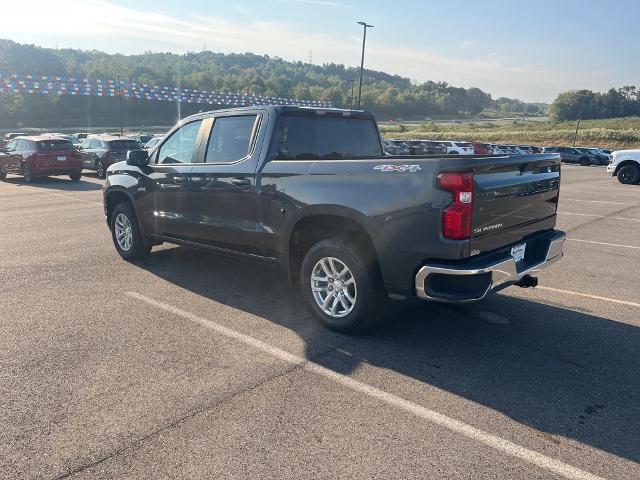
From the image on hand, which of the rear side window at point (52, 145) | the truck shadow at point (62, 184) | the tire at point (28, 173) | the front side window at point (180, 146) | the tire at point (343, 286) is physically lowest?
the truck shadow at point (62, 184)

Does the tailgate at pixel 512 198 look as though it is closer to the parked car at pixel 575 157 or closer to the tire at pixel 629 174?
the tire at pixel 629 174

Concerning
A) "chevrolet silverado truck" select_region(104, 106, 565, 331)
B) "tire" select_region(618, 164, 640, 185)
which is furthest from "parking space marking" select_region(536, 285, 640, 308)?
"tire" select_region(618, 164, 640, 185)

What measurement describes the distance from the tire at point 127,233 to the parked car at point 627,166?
62.2ft

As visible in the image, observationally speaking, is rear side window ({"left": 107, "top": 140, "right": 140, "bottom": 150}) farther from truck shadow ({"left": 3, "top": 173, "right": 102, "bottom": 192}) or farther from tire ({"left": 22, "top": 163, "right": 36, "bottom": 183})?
tire ({"left": 22, "top": 163, "right": 36, "bottom": 183})

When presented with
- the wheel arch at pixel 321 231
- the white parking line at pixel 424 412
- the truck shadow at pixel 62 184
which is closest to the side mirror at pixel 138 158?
the white parking line at pixel 424 412

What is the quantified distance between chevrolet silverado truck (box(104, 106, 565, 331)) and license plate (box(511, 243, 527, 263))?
2 centimetres

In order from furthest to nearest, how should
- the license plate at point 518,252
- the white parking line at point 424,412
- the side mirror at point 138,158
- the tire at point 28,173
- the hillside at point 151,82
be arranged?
the hillside at point 151,82 < the tire at point 28,173 < the side mirror at point 138,158 < the license plate at point 518,252 < the white parking line at point 424,412

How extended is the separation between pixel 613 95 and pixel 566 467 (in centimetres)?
13034

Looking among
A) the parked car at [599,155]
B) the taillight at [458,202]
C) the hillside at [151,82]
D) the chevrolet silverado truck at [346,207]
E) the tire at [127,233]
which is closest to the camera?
the taillight at [458,202]

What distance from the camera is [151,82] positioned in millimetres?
86250

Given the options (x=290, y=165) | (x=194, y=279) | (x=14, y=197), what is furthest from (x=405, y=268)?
(x=14, y=197)

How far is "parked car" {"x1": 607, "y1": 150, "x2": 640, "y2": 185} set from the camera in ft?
63.0

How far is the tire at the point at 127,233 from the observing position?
6.59 m

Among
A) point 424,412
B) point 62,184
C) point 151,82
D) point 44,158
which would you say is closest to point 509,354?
point 424,412
